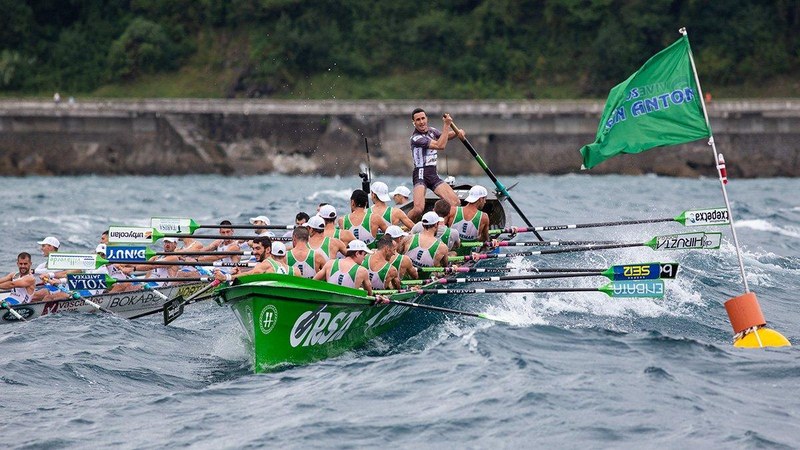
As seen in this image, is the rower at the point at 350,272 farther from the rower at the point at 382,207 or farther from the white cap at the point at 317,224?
the rower at the point at 382,207

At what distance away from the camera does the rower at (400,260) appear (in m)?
15.6

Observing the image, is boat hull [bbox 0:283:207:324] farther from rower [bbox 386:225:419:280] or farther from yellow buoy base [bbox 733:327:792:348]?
yellow buoy base [bbox 733:327:792:348]

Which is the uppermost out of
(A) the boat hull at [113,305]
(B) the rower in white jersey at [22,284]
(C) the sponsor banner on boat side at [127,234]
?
(C) the sponsor banner on boat side at [127,234]

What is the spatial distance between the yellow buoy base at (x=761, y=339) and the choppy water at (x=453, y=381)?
166 mm

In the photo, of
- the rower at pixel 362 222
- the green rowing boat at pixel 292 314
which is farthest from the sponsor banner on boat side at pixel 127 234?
the green rowing boat at pixel 292 314

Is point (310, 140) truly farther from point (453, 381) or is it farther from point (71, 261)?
point (453, 381)

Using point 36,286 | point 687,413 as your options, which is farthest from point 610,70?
point 687,413

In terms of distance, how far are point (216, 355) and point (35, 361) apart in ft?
7.04

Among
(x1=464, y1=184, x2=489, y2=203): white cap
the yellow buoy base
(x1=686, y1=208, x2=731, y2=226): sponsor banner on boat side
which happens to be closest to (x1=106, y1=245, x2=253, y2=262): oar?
(x1=464, y1=184, x2=489, y2=203): white cap

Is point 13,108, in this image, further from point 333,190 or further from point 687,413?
point 687,413

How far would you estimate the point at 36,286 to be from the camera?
18.2 m

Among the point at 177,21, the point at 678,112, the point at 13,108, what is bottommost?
the point at 678,112

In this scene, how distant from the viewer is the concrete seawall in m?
48.5

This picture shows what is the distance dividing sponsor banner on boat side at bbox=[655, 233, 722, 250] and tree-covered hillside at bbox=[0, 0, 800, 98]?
129ft
